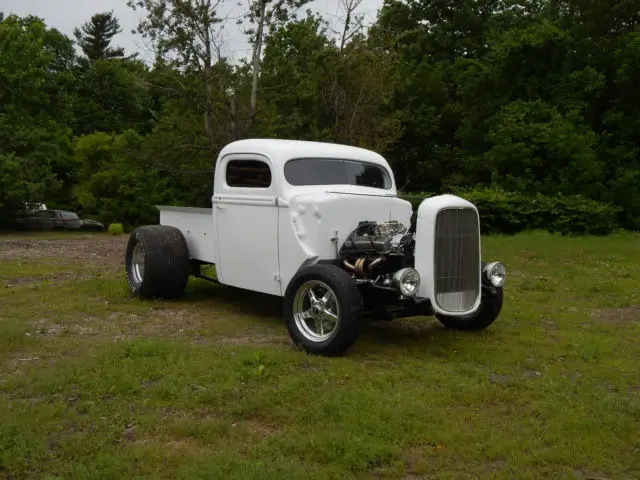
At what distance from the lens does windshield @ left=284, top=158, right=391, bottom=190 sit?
766cm

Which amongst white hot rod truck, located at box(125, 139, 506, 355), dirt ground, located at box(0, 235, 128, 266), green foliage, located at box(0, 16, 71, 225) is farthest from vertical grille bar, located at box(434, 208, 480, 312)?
green foliage, located at box(0, 16, 71, 225)

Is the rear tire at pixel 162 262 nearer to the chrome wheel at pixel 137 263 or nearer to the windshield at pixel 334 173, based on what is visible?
the chrome wheel at pixel 137 263

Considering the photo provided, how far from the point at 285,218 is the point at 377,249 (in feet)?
3.46

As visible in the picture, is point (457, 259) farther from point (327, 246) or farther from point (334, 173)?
point (334, 173)

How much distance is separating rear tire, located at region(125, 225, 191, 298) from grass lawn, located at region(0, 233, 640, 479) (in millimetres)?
267

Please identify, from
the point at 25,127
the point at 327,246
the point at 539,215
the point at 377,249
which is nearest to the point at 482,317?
the point at 377,249

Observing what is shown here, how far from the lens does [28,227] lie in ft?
92.8

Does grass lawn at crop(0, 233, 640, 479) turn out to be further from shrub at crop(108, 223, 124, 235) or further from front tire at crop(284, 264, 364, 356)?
shrub at crop(108, 223, 124, 235)

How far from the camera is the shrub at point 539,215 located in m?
19.6

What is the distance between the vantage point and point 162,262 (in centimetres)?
872

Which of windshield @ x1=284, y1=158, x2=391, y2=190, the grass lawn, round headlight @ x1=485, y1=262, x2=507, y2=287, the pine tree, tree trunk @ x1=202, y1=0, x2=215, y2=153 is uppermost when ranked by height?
the pine tree

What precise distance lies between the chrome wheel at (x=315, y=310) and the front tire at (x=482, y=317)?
4.38 ft

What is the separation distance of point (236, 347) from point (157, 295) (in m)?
2.74

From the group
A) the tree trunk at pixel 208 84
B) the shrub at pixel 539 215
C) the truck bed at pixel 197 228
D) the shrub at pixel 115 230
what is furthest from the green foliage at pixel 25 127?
the truck bed at pixel 197 228
